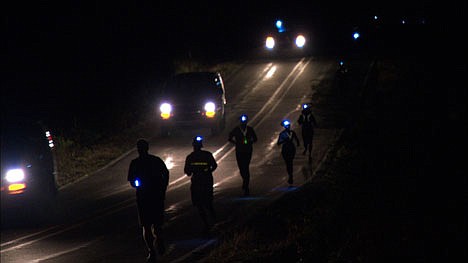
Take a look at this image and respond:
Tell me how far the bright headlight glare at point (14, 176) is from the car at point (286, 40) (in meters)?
35.3

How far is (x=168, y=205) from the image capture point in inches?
719

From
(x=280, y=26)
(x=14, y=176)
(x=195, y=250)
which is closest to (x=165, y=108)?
(x=14, y=176)

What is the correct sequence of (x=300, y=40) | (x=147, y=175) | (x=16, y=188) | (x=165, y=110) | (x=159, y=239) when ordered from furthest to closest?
(x=300, y=40)
(x=165, y=110)
(x=16, y=188)
(x=159, y=239)
(x=147, y=175)

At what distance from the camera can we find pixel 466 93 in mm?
42875

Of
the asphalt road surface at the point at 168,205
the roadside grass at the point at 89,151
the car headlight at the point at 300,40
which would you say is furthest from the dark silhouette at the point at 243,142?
the car headlight at the point at 300,40

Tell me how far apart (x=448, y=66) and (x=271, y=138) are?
20.9m

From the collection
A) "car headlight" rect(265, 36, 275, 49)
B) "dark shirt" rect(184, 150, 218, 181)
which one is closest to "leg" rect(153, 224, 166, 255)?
"dark shirt" rect(184, 150, 218, 181)

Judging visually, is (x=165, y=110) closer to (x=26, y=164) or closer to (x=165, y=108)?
(x=165, y=108)

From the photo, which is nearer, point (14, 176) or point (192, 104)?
point (14, 176)

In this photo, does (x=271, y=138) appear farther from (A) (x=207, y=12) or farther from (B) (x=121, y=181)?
(A) (x=207, y=12)

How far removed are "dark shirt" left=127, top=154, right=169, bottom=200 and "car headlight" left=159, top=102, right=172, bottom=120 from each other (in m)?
16.4

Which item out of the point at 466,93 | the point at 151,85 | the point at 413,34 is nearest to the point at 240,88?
the point at 151,85

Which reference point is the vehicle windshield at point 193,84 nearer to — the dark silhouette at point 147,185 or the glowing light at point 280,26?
the dark silhouette at point 147,185

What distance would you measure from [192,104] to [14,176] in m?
12.3
